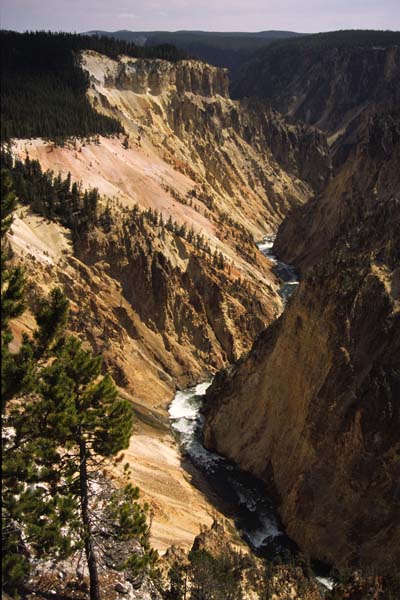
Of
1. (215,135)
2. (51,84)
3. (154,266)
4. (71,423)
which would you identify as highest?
(51,84)

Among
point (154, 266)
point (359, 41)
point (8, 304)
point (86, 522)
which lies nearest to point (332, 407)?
point (86, 522)

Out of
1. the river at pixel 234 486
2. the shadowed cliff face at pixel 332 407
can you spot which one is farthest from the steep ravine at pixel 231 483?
the shadowed cliff face at pixel 332 407

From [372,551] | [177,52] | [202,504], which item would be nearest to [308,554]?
[372,551]

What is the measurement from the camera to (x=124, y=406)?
15.0 meters

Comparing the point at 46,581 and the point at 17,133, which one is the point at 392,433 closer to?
the point at 46,581

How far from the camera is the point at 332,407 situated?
26.5m

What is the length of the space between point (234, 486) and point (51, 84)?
201 ft

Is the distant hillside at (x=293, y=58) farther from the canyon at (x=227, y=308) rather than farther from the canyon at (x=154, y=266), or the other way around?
the canyon at (x=154, y=266)

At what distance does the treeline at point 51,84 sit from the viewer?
59656 millimetres

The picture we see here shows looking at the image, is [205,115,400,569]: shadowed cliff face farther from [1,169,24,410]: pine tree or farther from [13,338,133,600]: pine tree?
[1,169,24,410]: pine tree

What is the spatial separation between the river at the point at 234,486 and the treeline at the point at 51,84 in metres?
31.3

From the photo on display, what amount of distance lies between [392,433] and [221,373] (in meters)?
16.4

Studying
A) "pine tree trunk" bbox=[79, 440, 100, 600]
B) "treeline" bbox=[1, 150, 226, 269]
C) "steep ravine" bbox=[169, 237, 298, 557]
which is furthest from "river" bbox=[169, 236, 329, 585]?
"treeline" bbox=[1, 150, 226, 269]

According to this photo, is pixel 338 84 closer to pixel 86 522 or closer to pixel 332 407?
pixel 332 407
